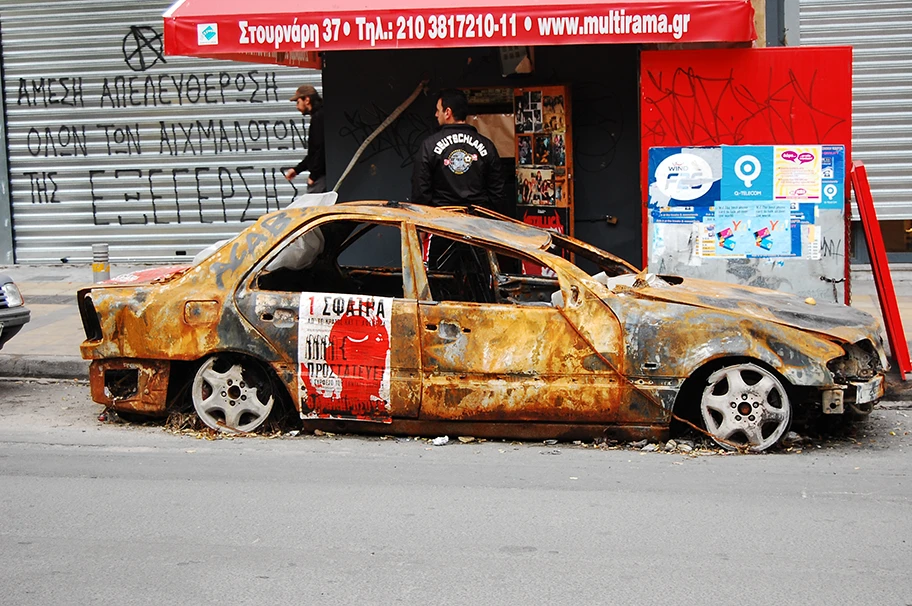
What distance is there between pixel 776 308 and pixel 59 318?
7541 mm

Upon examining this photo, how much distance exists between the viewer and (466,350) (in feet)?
22.0

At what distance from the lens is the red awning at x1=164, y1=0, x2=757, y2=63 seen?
28.7 feet

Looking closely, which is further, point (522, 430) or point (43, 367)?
point (43, 367)

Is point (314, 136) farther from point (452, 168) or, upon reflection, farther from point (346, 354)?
point (346, 354)

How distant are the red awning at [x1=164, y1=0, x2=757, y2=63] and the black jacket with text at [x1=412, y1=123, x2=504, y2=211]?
0.73 m

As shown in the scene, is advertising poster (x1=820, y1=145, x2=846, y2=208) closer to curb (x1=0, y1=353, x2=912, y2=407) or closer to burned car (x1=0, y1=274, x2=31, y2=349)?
curb (x1=0, y1=353, x2=912, y2=407)

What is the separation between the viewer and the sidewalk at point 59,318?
943 cm

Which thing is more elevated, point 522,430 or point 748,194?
point 748,194

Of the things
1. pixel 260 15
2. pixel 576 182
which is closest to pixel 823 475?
pixel 576 182

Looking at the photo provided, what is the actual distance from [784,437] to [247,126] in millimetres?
9358

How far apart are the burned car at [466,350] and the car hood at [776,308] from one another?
0.02 meters

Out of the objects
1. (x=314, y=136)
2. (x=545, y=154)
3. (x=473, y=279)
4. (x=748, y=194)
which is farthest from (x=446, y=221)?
(x=314, y=136)

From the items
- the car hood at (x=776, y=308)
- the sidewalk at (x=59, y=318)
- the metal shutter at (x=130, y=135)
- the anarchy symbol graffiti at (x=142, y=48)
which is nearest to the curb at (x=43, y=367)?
the sidewalk at (x=59, y=318)

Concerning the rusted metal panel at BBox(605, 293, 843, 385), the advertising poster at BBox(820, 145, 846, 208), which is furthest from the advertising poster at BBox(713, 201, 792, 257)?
the rusted metal panel at BBox(605, 293, 843, 385)
